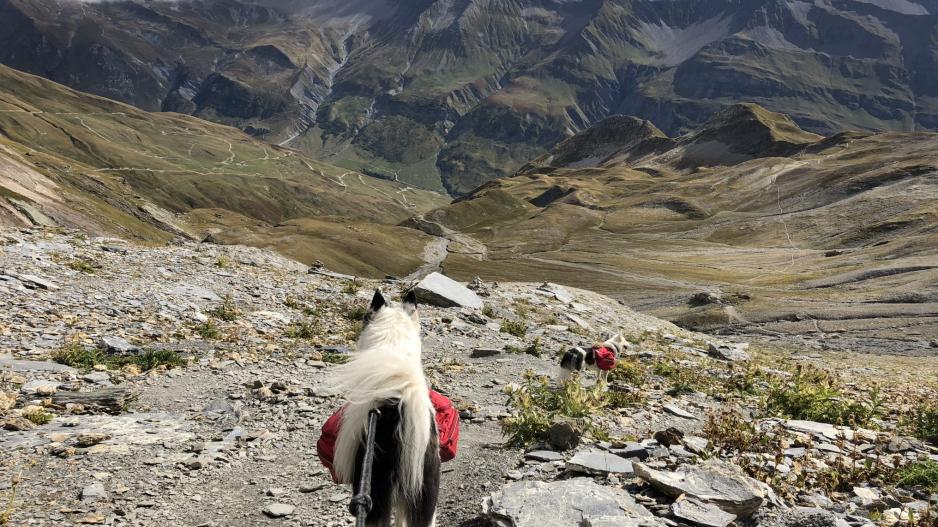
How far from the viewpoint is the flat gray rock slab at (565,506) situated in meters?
5.83

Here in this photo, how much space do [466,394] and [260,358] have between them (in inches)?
207

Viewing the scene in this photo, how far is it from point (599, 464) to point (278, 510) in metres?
4.28

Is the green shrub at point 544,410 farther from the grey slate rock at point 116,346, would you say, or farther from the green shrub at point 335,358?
the grey slate rock at point 116,346

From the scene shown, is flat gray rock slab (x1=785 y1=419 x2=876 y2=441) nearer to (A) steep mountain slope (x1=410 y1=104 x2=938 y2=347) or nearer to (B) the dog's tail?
(B) the dog's tail

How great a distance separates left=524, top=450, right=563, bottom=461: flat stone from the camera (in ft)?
26.0

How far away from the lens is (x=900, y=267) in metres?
66.1

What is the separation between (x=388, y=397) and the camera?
488cm

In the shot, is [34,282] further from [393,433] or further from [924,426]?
[924,426]

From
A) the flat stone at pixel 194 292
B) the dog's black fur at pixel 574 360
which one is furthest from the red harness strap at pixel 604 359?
the flat stone at pixel 194 292

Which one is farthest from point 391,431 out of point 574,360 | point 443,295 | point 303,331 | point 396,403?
point 443,295

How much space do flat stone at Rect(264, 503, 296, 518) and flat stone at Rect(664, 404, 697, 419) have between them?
315 inches

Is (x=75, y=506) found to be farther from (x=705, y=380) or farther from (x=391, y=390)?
(x=705, y=380)


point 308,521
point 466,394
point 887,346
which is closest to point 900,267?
point 887,346

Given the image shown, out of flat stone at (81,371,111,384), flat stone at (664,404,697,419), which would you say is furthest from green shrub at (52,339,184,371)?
flat stone at (664,404,697,419)
